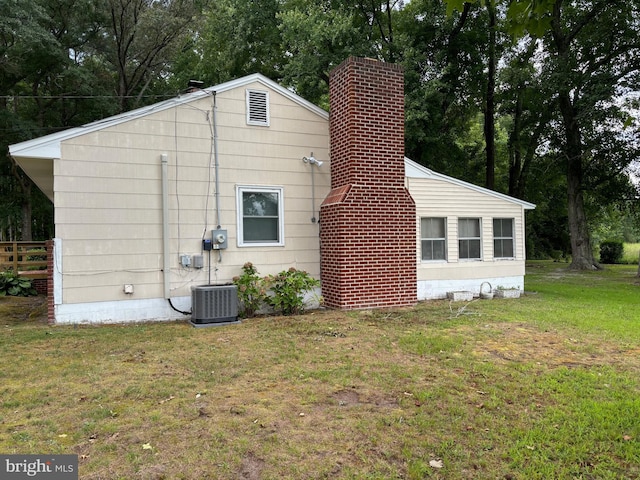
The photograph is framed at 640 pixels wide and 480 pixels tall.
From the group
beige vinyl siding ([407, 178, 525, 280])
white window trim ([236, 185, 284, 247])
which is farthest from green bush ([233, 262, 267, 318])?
beige vinyl siding ([407, 178, 525, 280])

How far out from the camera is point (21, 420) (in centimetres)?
338

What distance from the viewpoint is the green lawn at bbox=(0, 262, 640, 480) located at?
2.79m

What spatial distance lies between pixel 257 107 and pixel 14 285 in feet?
28.2

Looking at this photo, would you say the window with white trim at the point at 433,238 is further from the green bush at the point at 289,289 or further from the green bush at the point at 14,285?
the green bush at the point at 14,285

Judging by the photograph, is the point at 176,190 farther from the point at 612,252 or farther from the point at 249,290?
the point at 612,252

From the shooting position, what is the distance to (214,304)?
736cm

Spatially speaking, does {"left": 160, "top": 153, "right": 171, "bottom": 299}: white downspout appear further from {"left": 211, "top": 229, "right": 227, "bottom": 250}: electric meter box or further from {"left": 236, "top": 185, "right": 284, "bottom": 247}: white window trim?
{"left": 236, "top": 185, "right": 284, "bottom": 247}: white window trim

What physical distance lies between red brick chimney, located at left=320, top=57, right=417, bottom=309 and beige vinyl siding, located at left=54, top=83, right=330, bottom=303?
600mm

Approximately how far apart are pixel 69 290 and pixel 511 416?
21.9ft

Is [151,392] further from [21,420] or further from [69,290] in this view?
[69,290]

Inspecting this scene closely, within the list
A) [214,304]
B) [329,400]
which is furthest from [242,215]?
[329,400]

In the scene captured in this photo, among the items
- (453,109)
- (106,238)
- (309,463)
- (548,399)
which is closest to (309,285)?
(106,238)

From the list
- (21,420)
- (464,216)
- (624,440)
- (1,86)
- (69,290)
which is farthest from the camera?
(1,86)

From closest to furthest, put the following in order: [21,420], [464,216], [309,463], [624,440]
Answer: [309,463], [624,440], [21,420], [464,216]
